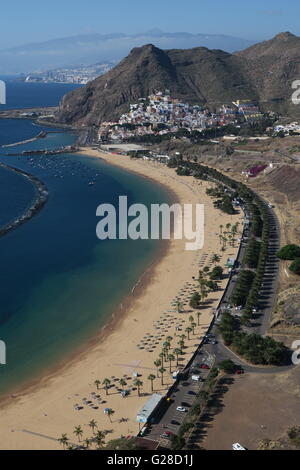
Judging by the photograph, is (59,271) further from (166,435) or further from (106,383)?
(166,435)

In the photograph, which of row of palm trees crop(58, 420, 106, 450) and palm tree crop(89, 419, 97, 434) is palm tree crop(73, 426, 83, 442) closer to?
row of palm trees crop(58, 420, 106, 450)

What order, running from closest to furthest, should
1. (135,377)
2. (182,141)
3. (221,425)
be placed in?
(221,425) → (135,377) → (182,141)

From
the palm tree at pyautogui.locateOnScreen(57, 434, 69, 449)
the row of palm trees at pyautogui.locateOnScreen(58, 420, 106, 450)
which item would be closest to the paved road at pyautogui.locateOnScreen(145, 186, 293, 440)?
the row of palm trees at pyautogui.locateOnScreen(58, 420, 106, 450)

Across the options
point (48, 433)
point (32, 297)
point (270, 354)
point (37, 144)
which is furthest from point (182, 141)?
point (48, 433)

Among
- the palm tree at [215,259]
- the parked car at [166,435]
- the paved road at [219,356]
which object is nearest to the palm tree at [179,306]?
the paved road at [219,356]

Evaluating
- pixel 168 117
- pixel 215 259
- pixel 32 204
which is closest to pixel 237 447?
pixel 215 259

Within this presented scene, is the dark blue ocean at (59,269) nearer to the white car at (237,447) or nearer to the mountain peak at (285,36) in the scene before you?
the white car at (237,447)
